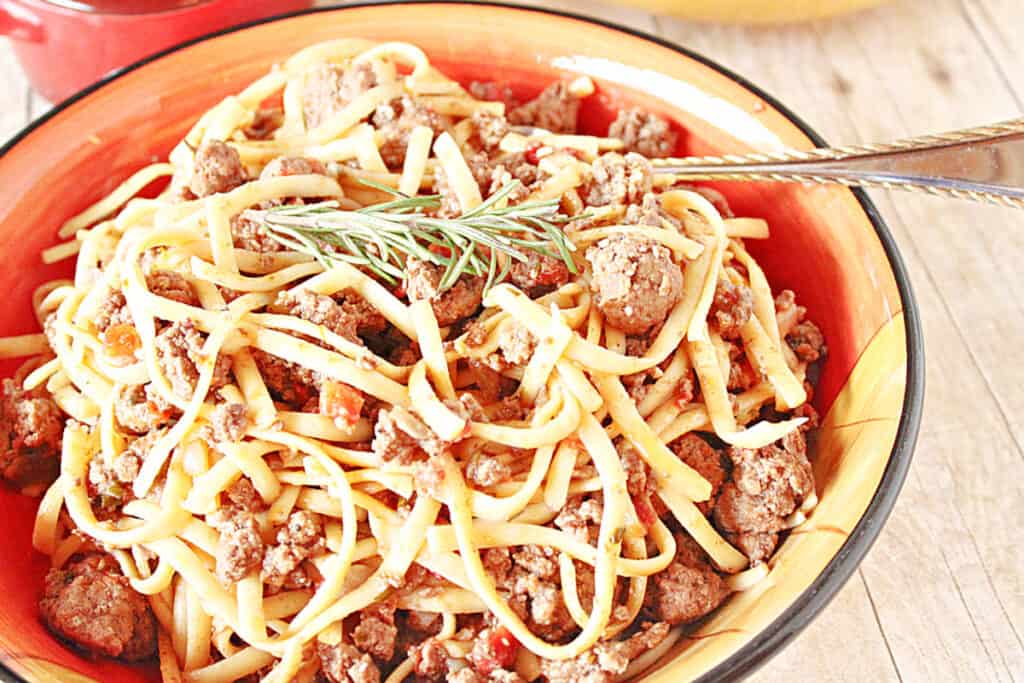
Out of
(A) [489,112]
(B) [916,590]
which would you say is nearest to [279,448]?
(A) [489,112]

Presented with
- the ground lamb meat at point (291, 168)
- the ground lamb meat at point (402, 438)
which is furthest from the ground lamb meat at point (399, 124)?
the ground lamb meat at point (402, 438)

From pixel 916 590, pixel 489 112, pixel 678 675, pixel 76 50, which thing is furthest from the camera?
pixel 76 50

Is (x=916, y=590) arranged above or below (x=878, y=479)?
below

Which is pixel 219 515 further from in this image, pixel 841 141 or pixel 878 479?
pixel 841 141

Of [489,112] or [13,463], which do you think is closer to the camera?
[13,463]

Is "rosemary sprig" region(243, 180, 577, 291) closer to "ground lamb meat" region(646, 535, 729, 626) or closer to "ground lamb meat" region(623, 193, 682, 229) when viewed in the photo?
"ground lamb meat" region(623, 193, 682, 229)

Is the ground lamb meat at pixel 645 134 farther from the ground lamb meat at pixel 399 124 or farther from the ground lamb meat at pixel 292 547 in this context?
the ground lamb meat at pixel 292 547

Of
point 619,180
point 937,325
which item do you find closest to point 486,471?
point 619,180
